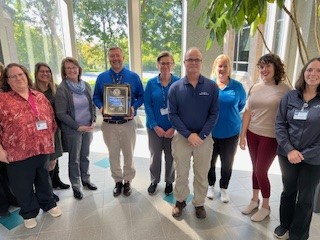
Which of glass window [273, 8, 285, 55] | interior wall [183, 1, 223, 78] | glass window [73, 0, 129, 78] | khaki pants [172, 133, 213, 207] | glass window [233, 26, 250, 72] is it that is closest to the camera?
khaki pants [172, 133, 213, 207]

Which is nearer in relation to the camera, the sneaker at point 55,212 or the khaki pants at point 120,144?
the sneaker at point 55,212

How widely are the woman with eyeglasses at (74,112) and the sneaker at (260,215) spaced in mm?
1730

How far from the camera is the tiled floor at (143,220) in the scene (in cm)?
198

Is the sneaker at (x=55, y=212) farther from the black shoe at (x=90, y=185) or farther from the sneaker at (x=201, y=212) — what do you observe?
the sneaker at (x=201, y=212)

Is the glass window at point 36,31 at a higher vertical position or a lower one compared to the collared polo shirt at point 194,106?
higher

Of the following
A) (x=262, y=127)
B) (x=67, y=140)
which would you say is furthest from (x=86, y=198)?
(x=262, y=127)

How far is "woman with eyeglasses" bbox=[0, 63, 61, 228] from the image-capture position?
1.80m

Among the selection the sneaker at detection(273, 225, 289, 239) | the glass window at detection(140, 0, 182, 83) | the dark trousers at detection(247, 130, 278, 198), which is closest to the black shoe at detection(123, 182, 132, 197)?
the dark trousers at detection(247, 130, 278, 198)

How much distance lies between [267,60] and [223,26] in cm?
54

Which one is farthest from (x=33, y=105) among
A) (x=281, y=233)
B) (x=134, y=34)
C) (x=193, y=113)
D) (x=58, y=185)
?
(x=134, y=34)

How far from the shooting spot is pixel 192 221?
6.98 ft

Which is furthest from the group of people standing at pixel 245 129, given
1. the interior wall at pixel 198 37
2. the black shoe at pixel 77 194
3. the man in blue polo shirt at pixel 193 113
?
the interior wall at pixel 198 37

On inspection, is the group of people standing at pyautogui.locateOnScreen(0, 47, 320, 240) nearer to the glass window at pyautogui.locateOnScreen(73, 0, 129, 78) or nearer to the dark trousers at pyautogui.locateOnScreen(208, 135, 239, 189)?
the dark trousers at pyautogui.locateOnScreen(208, 135, 239, 189)

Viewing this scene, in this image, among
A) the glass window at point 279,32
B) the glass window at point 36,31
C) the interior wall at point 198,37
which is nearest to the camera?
the glass window at point 36,31
